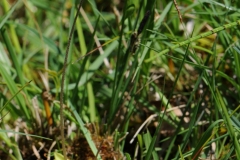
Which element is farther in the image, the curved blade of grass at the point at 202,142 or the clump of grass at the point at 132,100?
the clump of grass at the point at 132,100

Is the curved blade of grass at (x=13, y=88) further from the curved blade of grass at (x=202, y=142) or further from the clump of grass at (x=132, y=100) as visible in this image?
the curved blade of grass at (x=202, y=142)

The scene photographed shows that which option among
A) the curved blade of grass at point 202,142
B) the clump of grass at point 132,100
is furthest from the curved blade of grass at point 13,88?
the curved blade of grass at point 202,142

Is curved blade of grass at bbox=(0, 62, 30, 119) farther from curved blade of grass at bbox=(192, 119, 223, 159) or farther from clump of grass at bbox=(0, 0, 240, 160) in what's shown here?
curved blade of grass at bbox=(192, 119, 223, 159)

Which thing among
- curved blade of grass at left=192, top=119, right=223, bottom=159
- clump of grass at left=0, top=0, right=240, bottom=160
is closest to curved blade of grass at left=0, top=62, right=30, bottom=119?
clump of grass at left=0, top=0, right=240, bottom=160

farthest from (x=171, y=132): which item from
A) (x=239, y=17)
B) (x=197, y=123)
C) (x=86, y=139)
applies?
(x=239, y=17)

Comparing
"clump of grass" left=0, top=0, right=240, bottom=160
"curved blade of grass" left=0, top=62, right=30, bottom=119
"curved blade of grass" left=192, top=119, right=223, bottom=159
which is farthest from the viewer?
"curved blade of grass" left=0, top=62, right=30, bottom=119

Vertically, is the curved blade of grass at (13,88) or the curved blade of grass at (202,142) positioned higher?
the curved blade of grass at (13,88)

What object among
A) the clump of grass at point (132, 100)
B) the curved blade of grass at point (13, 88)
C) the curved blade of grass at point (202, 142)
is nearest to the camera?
the curved blade of grass at point (202, 142)

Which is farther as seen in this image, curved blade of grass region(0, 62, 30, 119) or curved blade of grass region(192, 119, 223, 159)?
curved blade of grass region(0, 62, 30, 119)

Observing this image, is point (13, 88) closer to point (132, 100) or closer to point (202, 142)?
point (132, 100)

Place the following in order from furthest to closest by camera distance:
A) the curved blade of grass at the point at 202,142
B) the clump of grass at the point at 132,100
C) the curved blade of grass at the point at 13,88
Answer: the curved blade of grass at the point at 13,88
the clump of grass at the point at 132,100
the curved blade of grass at the point at 202,142

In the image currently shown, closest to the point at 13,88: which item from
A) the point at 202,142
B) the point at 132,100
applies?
the point at 132,100

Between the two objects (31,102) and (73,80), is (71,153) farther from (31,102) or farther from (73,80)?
(73,80)
